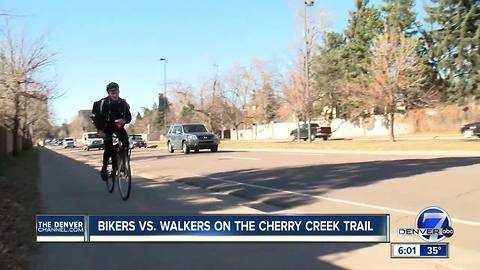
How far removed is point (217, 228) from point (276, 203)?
3802mm

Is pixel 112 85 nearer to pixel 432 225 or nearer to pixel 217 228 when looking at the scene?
pixel 217 228

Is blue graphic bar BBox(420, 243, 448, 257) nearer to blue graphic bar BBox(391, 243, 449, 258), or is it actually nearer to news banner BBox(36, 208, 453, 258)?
blue graphic bar BBox(391, 243, 449, 258)

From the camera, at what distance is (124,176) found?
10148 mm

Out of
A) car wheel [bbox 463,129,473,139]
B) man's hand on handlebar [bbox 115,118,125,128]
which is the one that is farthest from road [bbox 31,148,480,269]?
car wheel [bbox 463,129,473,139]

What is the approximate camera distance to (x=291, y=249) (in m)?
6.31

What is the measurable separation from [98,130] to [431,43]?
5331 cm

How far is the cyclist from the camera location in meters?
9.66

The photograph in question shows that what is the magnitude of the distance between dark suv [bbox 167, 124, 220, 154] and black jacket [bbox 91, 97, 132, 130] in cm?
2056

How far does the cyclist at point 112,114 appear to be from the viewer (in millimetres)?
9664

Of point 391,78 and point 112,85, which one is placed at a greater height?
point 391,78

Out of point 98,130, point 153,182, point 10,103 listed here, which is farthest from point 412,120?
point 98,130

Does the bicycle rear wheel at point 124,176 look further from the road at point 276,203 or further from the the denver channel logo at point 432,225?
the the denver channel logo at point 432,225

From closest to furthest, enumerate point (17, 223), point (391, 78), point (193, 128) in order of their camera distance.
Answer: point (17, 223), point (193, 128), point (391, 78)

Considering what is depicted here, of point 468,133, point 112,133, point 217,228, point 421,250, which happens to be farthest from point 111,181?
point 468,133
